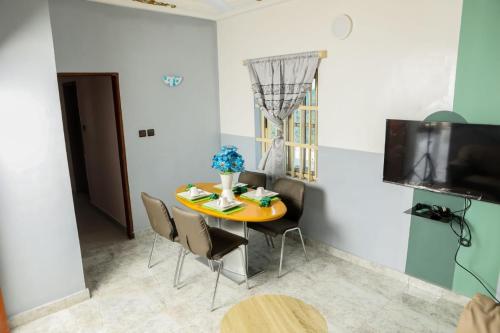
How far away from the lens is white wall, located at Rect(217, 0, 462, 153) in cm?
275

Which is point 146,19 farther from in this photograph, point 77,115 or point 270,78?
point 77,115

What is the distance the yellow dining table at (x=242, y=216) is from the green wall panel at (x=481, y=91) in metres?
1.53

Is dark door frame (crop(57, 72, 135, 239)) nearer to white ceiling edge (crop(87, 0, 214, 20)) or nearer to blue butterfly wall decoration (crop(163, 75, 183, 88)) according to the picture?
blue butterfly wall decoration (crop(163, 75, 183, 88))

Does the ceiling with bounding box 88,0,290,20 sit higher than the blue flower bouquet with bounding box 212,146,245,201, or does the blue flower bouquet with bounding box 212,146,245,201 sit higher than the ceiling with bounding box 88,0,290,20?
the ceiling with bounding box 88,0,290,20

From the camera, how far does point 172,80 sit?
14.4ft

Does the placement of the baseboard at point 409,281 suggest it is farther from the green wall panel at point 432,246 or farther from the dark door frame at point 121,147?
the dark door frame at point 121,147

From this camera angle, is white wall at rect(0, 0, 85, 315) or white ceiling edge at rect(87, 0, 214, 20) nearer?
white wall at rect(0, 0, 85, 315)

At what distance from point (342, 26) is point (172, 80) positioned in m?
2.15

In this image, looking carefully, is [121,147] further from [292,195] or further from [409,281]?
[409,281]

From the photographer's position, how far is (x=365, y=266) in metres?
3.53

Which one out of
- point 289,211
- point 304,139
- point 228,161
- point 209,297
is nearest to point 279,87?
point 304,139

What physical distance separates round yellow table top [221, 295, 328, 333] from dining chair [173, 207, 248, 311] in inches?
27.4

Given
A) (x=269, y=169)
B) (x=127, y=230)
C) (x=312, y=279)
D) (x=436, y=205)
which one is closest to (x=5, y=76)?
(x=127, y=230)

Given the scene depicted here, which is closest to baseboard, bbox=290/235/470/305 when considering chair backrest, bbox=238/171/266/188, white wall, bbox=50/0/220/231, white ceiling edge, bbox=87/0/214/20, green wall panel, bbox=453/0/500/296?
green wall panel, bbox=453/0/500/296
